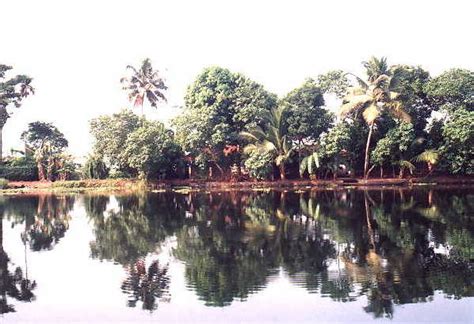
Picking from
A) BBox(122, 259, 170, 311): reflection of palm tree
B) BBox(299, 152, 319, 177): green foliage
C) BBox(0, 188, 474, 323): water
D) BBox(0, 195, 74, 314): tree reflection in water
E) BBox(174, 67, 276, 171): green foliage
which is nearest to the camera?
BBox(0, 188, 474, 323): water

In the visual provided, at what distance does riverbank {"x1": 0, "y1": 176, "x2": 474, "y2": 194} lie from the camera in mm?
35281

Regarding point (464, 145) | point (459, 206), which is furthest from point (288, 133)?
point (459, 206)

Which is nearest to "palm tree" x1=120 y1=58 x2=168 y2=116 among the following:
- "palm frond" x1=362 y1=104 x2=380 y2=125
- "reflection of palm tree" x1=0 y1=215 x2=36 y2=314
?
"palm frond" x1=362 y1=104 x2=380 y2=125

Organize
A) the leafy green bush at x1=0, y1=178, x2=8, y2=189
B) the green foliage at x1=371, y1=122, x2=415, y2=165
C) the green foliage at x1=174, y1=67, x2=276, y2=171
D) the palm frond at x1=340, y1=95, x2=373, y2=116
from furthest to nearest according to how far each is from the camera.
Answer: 1. the leafy green bush at x1=0, y1=178, x2=8, y2=189
2. the green foliage at x1=174, y1=67, x2=276, y2=171
3. the palm frond at x1=340, y1=95, x2=373, y2=116
4. the green foliage at x1=371, y1=122, x2=415, y2=165

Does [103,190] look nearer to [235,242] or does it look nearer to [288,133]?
[288,133]

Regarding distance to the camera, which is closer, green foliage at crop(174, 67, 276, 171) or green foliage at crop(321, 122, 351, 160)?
green foliage at crop(321, 122, 351, 160)

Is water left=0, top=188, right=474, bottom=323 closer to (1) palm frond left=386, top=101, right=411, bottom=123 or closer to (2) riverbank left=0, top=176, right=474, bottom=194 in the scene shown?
(1) palm frond left=386, top=101, right=411, bottom=123

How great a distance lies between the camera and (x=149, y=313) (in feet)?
25.0

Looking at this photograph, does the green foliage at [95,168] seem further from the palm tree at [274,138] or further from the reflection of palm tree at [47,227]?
the reflection of palm tree at [47,227]

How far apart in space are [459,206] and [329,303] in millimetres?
14206

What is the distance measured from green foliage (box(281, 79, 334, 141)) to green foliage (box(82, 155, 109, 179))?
16.4 meters

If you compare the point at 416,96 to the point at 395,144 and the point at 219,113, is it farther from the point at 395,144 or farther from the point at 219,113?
the point at 219,113

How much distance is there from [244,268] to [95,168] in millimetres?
35047

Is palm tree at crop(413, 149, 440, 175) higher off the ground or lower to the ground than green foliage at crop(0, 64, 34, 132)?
lower
